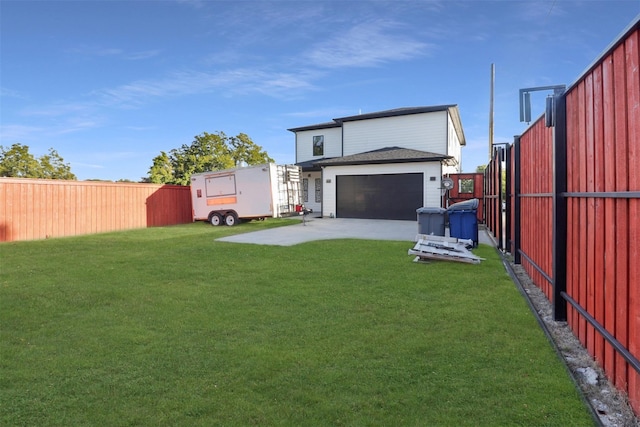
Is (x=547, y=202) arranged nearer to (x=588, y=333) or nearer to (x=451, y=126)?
(x=588, y=333)

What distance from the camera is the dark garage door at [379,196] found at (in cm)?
1733

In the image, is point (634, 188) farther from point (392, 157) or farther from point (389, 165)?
point (389, 165)

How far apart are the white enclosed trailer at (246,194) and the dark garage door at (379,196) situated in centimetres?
261

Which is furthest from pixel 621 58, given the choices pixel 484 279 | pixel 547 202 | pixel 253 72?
pixel 253 72

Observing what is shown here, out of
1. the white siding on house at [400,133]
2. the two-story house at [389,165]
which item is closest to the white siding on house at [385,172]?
the two-story house at [389,165]

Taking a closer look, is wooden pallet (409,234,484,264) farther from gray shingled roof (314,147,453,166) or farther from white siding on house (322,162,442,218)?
gray shingled roof (314,147,453,166)

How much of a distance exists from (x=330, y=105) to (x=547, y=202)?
2240cm

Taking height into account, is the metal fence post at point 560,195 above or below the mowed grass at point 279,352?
above

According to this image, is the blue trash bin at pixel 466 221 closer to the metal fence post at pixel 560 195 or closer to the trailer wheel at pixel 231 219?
the metal fence post at pixel 560 195

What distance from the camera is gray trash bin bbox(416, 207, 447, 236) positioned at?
9.64 m

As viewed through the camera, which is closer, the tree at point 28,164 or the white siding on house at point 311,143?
the white siding on house at point 311,143

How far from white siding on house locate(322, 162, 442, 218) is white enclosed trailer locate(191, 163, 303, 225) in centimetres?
206

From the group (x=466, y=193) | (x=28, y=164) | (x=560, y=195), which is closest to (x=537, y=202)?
(x=560, y=195)

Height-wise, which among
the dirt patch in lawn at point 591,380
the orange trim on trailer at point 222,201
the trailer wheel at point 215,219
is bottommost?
the dirt patch in lawn at point 591,380
